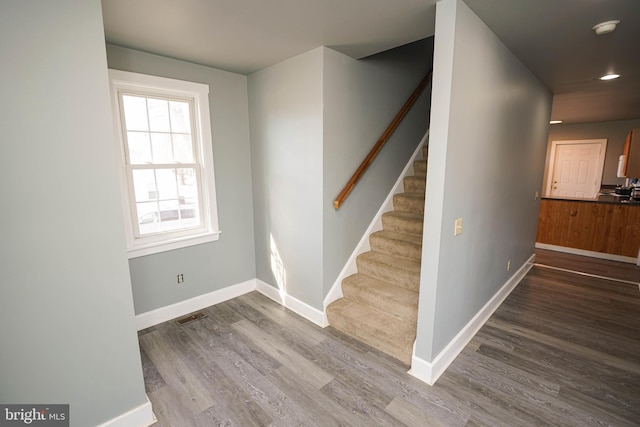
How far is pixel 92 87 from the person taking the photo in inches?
54.6

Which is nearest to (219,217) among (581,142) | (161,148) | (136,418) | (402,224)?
(161,148)

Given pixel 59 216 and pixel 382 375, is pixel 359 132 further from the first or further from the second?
pixel 59 216

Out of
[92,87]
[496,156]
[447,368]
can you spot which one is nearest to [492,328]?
[447,368]

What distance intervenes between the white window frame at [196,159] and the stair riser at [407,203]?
201 cm

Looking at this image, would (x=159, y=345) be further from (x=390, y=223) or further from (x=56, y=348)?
(x=390, y=223)

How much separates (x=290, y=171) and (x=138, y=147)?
135cm

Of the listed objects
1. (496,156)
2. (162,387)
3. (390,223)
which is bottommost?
(162,387)

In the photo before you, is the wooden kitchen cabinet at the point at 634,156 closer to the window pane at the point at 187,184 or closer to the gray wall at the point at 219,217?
the gray wall at the point at 219,217

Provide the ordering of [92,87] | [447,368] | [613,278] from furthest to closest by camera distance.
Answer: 1. [613,278]
2. [447,368]
3. [92,87]

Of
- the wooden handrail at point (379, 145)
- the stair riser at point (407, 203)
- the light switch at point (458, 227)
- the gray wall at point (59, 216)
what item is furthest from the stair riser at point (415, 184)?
the gray wall at point (59, 216)

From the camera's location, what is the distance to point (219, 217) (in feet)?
10.2

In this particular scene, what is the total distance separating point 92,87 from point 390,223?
2.68m

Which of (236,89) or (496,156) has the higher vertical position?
(236,89)

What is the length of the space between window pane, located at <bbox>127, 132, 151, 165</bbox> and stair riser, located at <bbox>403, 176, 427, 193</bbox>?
2.73m
